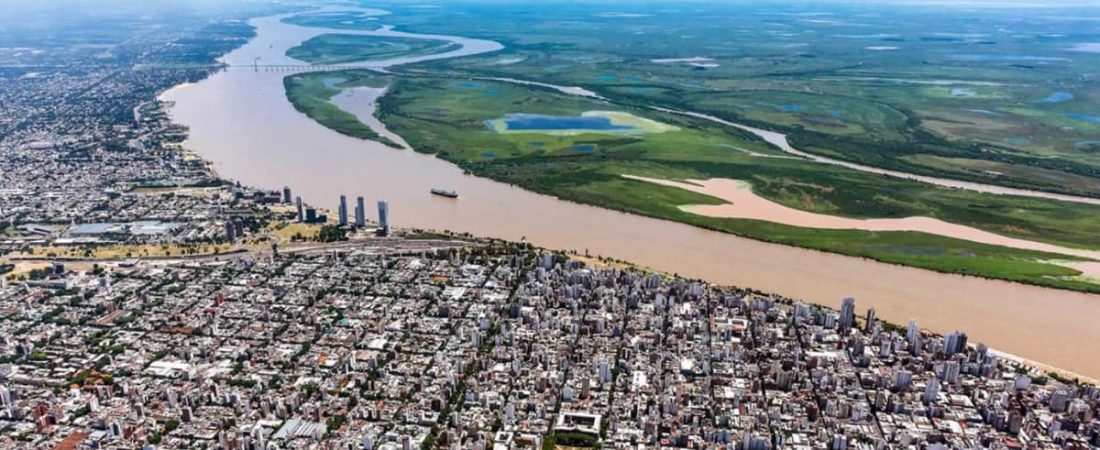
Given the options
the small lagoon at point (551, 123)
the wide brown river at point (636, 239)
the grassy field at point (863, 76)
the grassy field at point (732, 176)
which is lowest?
the wide brown river at point (636, 239)

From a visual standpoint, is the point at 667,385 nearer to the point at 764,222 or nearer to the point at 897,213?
the point at 764,222

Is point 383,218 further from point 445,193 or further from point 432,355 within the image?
point 432,355

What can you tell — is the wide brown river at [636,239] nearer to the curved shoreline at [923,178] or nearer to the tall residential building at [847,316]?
the tall residential building at [847,316]

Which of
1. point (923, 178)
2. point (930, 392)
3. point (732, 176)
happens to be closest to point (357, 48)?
point (732, 176)

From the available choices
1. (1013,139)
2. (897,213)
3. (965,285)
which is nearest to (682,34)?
(1013,139)

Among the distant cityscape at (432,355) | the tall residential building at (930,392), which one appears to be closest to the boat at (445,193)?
the distant cityscape at (432,355)
